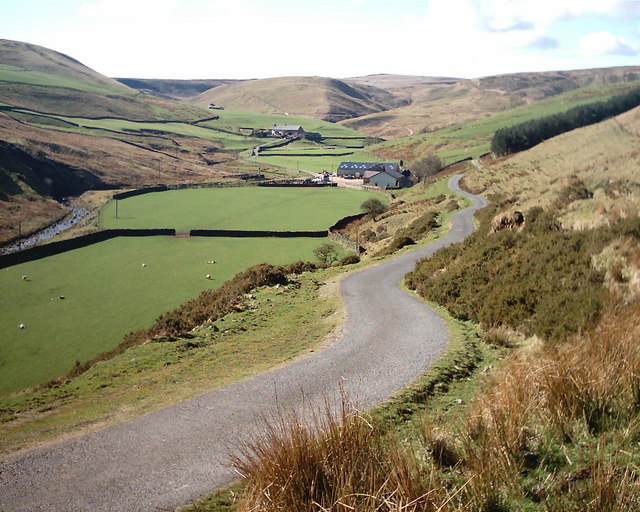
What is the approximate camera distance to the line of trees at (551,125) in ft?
336

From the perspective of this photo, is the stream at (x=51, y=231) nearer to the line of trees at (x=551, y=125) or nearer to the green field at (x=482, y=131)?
the green field at (x=482, y=131)

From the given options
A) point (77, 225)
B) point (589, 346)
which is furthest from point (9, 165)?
point (589, 346)

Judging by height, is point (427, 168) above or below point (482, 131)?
below

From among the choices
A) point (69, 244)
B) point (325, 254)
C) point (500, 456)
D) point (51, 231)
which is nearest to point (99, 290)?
point (69, 244)

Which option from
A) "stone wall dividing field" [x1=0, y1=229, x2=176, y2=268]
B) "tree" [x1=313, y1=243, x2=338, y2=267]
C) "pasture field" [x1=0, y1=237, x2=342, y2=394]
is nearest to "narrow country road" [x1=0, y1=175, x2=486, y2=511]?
"pasture field" [x1=0, y1=237, x2=342, y2=394]

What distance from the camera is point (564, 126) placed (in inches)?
4343

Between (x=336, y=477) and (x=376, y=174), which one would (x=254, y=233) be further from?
(x=336, y=477)

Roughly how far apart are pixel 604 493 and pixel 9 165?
96275 mm

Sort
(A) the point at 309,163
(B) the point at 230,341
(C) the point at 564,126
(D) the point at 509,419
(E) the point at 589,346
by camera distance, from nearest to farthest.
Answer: (D) the point at 509,419 → (E) the point at 589,346 → (B) the point at 230,341 → (C) the point at 564,126 → (A) the point at 309,163

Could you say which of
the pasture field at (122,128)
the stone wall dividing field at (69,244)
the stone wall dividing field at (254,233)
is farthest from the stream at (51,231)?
the pasture field at (122,128)

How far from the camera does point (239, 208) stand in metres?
77.4

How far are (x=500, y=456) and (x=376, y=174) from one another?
10173cm

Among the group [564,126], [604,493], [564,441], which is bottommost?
[564,441]

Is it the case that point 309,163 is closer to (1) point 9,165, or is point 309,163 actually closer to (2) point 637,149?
(1) point 9,165
